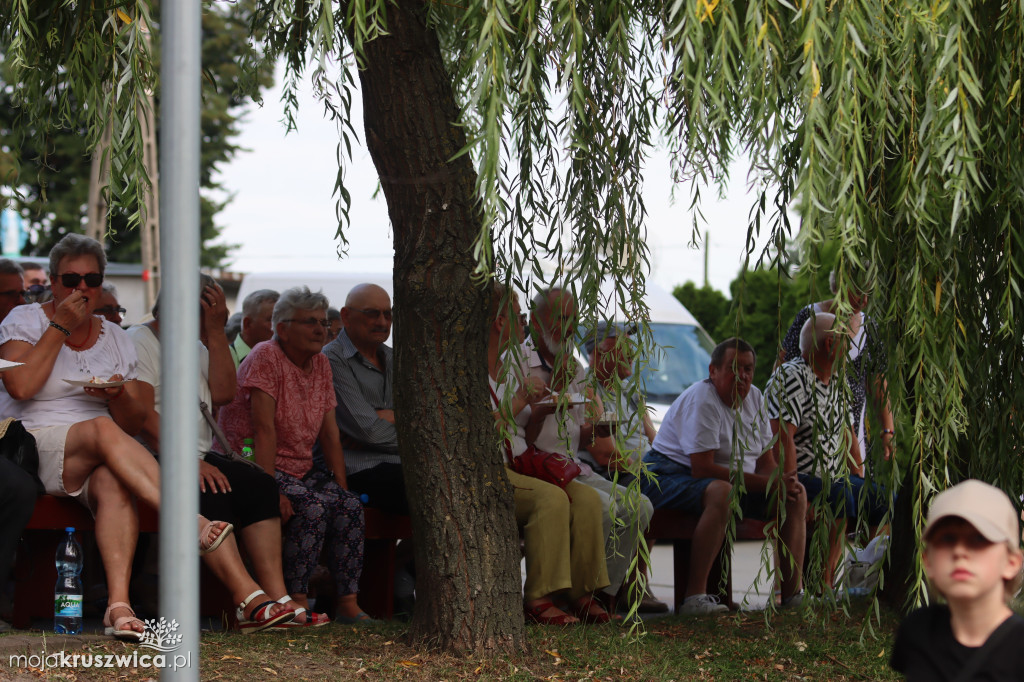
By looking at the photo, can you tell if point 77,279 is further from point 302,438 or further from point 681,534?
point 681,534

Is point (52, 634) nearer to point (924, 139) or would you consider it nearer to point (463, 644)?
point (463, 644)

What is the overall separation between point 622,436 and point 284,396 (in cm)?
216

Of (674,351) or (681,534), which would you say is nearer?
(681,534)

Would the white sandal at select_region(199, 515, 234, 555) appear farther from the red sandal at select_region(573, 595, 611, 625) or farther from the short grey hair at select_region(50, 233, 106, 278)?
the red sandal at select_region(573, 595, 611, 625)

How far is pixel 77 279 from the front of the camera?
499cm

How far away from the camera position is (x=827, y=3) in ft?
11.2

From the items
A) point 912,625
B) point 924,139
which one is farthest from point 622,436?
point 912,625

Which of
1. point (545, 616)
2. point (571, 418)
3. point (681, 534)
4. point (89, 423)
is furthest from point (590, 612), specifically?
point (89, 423)

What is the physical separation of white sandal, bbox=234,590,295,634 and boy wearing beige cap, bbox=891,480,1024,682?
3.21m

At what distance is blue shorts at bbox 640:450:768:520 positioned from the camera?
620cm

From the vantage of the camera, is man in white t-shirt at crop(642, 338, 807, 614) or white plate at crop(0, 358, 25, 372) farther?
man in white t-shirt at crop(642, 338, 807, 614)

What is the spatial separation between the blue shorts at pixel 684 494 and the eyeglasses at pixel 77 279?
2944mm

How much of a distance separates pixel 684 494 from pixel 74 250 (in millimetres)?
3341

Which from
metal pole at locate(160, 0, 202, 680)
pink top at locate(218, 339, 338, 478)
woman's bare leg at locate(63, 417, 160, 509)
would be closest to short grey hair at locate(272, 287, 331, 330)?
pink top at locate(218, 339, 338, 478)
